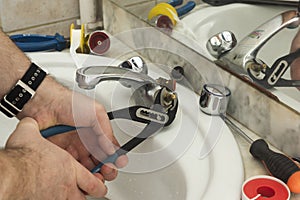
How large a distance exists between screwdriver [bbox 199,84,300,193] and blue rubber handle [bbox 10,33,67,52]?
335 millimetres

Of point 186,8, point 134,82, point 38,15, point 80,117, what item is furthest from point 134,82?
point 38,15

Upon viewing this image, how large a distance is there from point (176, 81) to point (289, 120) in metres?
0.22

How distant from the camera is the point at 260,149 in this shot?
62cm

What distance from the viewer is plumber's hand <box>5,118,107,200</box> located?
477mm

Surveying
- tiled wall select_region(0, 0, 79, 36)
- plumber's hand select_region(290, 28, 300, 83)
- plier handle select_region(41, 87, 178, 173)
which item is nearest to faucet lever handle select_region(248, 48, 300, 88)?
plumber's hand select_region(290, 28, 300, 83)

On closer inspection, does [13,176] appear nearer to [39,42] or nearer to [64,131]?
[64,131]

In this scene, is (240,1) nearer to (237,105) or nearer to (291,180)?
(237,105)

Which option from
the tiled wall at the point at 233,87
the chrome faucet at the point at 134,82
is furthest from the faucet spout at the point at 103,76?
the tiled wall at the point at 233,87

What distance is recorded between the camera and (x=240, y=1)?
0.76 metres

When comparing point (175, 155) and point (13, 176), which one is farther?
point (175, 155)

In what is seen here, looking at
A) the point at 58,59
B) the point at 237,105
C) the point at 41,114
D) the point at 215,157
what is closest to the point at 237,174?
the point at 215,157

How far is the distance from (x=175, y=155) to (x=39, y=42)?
1.27 feet

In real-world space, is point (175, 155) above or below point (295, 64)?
below

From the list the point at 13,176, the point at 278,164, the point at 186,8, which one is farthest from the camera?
the point at 186,8
